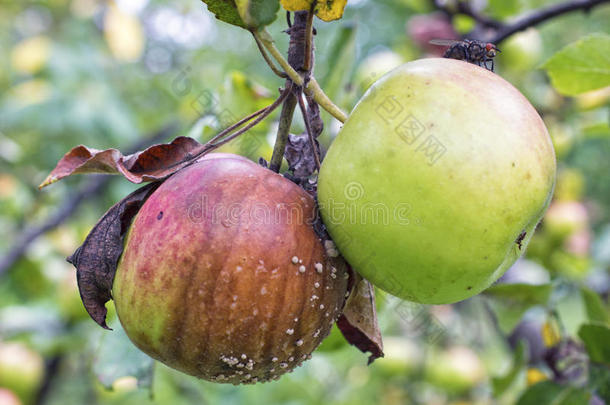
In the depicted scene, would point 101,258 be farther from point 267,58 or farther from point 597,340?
point 597,340

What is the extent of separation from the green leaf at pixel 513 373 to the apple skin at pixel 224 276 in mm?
890

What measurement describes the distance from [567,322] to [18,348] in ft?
9.49

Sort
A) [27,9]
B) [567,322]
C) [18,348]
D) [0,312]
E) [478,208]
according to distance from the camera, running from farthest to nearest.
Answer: [27,9], [18,348], [0,312], [567,322], [478,208]

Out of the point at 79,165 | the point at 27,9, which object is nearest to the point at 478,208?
the point at 79,165

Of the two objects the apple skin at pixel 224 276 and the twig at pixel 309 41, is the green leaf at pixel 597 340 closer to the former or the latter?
the apple skin at pixel 224 276

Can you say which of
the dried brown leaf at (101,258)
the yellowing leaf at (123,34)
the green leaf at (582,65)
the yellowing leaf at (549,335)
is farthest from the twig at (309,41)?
the yellowing leaf at (123,34)

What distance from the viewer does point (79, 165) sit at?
100cm

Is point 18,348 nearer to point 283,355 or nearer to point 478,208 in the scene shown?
point 283,355

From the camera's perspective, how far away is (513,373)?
1626 mm

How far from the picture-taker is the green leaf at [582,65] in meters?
1.28

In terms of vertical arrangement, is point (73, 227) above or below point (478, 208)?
below

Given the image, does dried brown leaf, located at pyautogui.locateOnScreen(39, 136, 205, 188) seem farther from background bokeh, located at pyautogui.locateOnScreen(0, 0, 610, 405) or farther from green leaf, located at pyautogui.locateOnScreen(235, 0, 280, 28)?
background bokeh, located at pyautogui.locateOnScreen(0, 0, 610, 405)

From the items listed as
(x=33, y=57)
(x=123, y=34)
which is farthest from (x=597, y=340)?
(x=33, y=57)

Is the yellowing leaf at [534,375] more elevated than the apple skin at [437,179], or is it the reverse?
the apple skin at [437,179]
